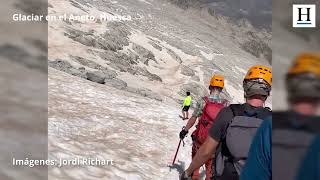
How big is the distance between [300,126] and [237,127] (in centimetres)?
187

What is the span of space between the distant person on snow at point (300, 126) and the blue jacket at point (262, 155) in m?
0.21

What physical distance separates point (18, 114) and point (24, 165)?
8.64 feet

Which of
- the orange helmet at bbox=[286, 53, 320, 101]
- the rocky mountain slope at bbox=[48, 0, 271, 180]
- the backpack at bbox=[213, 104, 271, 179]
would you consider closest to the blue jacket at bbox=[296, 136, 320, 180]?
the orange helmet at bbox=[286, 53, 320, 101]

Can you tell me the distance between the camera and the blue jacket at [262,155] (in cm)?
165

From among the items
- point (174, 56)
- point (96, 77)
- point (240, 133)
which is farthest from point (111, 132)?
point (174, 56)

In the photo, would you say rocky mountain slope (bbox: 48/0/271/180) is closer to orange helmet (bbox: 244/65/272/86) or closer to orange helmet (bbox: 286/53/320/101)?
orange helmet (bbox: 244/65/272/86)

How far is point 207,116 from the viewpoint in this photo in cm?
591

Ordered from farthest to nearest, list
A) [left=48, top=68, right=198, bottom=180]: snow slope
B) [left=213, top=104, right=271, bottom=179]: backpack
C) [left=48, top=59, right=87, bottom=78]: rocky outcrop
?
[left=48, top=59, right=87, bottom=78]: rocky outcrop
[left=48, top=68, right=198, bottom=180]: snow slope
[left=213, top=104, right=271, bottom=179]: backpack

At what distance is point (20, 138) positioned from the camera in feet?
29.8

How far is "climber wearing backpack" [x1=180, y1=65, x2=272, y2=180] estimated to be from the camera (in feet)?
10.0

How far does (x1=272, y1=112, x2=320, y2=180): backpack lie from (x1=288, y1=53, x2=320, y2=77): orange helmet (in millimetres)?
119

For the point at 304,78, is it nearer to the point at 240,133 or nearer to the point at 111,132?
the point at 240,133

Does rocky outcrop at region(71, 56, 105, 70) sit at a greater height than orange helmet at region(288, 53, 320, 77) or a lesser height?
greater

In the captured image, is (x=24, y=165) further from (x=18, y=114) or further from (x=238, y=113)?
(x=238, y=113)
